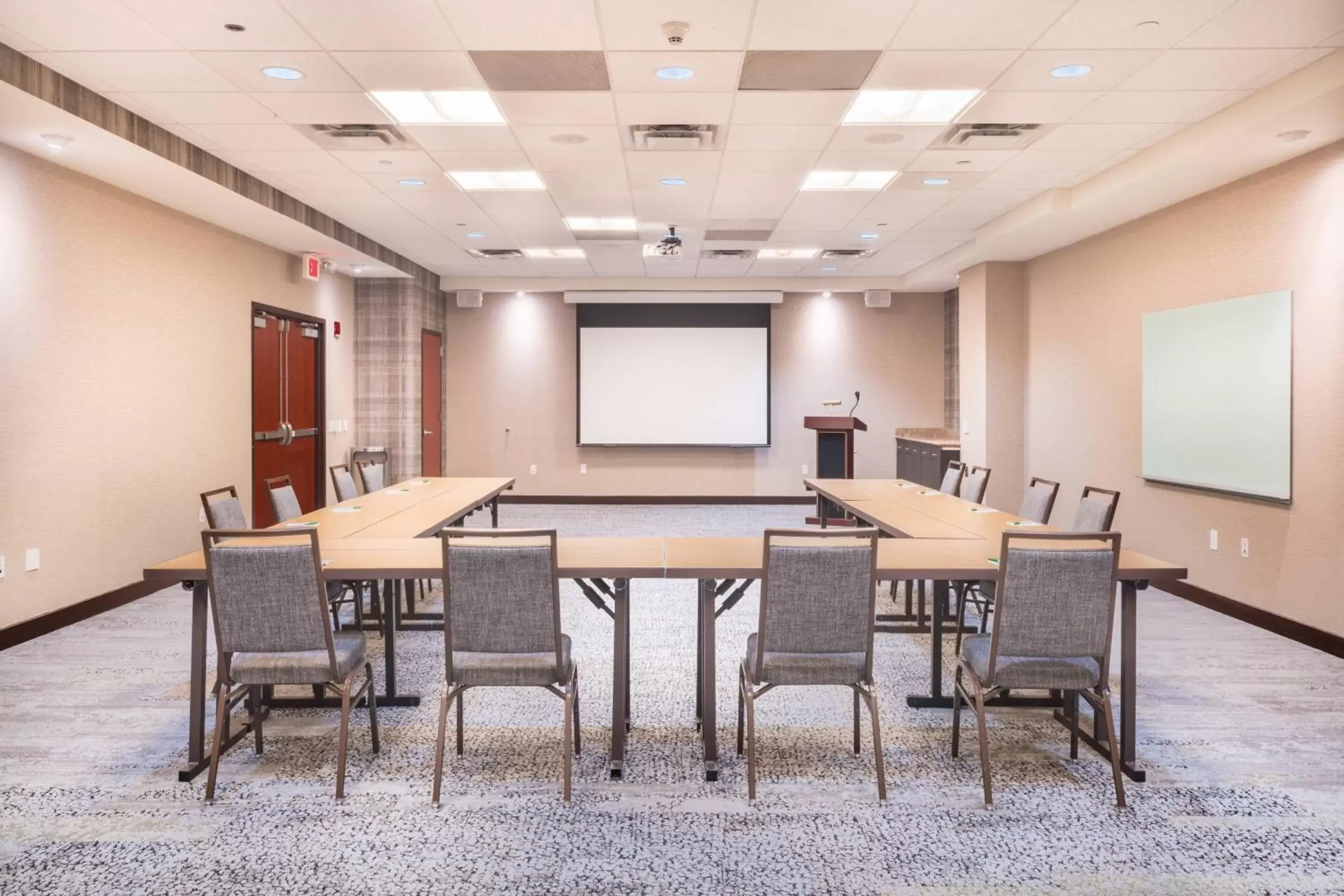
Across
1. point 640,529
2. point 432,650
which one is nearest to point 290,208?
point 432,650

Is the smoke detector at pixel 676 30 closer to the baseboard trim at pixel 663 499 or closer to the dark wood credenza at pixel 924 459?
the dark wood credenza at pixel 924 459

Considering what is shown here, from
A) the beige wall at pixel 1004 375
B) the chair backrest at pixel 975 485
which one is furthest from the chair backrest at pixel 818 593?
the beige wall at pixel 1004 375

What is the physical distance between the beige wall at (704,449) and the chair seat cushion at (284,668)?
7997 millimetres

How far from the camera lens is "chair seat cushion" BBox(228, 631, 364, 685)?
8.81 ft

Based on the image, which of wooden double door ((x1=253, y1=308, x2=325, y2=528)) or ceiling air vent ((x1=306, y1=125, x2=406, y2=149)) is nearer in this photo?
ceiling air vent ((x1=306, y1=125, x2=406, y2=149))

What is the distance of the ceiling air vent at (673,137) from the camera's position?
4500 millimetres

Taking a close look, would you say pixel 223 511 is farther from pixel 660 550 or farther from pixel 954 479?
pixel 954 479

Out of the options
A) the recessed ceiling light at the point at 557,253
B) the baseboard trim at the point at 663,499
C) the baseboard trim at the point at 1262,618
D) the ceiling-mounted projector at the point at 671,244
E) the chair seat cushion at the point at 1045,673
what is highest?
the recessed ceiling light at the point at 557,253

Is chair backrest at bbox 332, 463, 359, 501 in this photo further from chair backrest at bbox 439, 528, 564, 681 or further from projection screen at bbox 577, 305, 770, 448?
projection screen at bbox 577, 305, 770, 448

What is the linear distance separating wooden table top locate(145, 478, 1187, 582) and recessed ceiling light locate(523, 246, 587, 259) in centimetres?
407

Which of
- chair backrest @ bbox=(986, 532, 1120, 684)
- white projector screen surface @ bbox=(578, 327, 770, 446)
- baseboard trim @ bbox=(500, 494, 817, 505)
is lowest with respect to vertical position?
baseboard trim @ bbox=(500, 494, 817, 505)

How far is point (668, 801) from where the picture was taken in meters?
2.64

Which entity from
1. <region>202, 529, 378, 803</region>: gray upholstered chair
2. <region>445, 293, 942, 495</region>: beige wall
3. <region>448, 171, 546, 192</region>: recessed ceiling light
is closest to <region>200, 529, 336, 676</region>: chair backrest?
<region>202, 529, 378, 803</region>: gray upholstered chair

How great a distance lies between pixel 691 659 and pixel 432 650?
1.40 metres
